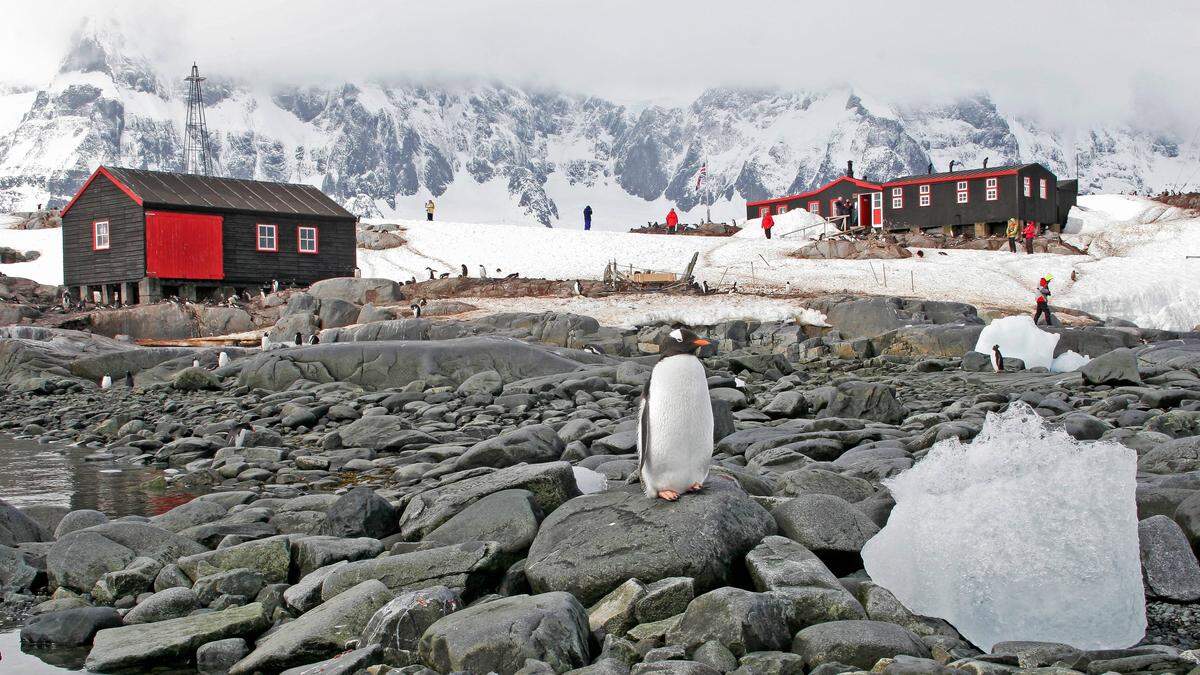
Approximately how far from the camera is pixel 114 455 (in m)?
13.5

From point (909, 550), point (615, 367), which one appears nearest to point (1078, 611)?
point (909, 550)

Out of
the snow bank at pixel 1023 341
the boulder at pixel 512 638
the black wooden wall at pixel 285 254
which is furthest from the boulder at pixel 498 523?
the black wooden wall at pixel 285 254

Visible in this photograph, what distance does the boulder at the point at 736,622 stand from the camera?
492cm

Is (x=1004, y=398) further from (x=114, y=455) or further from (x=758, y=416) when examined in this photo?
(x=114, y=455)

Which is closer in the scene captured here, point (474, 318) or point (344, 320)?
point (474, 318)

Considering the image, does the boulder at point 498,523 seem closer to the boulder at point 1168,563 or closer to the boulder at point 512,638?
the boulder at point 512,638

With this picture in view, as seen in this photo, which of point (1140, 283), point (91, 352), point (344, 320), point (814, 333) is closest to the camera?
point (91, 352)

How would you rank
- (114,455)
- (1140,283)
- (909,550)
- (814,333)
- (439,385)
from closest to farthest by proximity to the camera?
(909,550) → (114,455) → (439,385) → (814,333) → (1140,283)

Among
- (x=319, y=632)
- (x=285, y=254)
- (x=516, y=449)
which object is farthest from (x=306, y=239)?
(x=319, y=632)

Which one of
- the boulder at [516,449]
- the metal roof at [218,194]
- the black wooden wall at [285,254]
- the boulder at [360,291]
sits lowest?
the boulder at [516,449]

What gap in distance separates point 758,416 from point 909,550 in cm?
798

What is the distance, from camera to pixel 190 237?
39438mm

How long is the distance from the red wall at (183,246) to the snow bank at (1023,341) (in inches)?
1160

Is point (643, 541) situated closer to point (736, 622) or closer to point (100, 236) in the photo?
point (736, 622)
